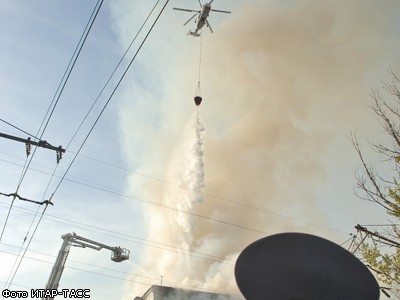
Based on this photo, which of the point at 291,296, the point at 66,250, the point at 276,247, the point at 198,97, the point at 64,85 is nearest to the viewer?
the point at 291,296

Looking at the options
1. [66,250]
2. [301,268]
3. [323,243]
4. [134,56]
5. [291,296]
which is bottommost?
[291,296]

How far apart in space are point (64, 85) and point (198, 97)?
8.07 m

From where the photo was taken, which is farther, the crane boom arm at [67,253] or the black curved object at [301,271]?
the crane boom arm at [67,253]

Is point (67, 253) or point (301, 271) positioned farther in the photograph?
point (67, 253)

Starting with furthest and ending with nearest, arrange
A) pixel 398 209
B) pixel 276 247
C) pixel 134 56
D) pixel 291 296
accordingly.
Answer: pixel 398 209 → pixel 134 56 → pixel 276 247 → pixel 291 296

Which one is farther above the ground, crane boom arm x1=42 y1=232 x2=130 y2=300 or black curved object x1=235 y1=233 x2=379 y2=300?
crane boom arm x1=42 y1=232 x2=130 y2=300

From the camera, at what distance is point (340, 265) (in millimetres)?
3518

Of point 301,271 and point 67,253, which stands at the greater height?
point 67,253

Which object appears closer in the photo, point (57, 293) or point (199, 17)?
point (199, 17)

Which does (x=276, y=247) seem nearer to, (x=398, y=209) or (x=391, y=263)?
(x=398, y=209)

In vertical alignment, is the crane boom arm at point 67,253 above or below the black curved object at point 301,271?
above

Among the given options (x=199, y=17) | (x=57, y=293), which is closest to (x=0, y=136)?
(x=199, y=17)

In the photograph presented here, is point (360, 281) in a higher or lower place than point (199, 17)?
lower

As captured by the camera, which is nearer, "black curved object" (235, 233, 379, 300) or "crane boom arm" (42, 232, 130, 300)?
"black curved object" (235, 233, 379, 300)
